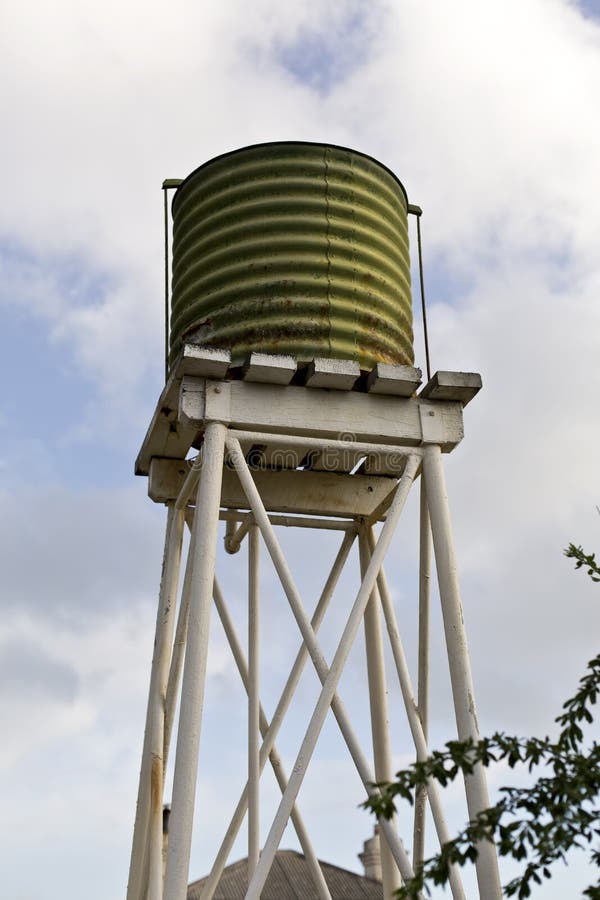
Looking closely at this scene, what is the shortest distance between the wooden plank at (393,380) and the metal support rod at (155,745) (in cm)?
237

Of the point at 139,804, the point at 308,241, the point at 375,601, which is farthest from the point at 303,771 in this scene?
the point at 308,241

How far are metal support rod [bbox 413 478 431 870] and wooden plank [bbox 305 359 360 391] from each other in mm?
1202

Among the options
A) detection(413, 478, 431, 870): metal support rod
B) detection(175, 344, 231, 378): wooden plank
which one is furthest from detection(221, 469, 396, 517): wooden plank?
detection(175, 344, 231, 378): wooden plank

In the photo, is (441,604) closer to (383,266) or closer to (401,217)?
(383,266)

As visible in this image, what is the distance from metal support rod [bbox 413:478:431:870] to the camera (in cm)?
974

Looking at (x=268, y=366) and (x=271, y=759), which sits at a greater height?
(x=268, y=366)

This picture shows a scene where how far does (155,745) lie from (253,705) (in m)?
1.08

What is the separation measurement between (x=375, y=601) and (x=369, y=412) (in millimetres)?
2360

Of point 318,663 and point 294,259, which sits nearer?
point 318,663

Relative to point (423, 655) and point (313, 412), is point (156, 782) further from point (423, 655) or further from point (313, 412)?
point (313, 412)

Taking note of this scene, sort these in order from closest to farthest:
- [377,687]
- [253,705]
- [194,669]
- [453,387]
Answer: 1. [194,669]
2. [453,387]
3. [253,705]
4. [377,687]

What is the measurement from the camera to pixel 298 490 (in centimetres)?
1075

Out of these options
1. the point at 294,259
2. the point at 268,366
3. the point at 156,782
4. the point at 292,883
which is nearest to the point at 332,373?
the point at 268,366

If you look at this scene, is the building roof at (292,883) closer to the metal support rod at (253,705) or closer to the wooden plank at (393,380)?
the metal support rod at (253,705)
